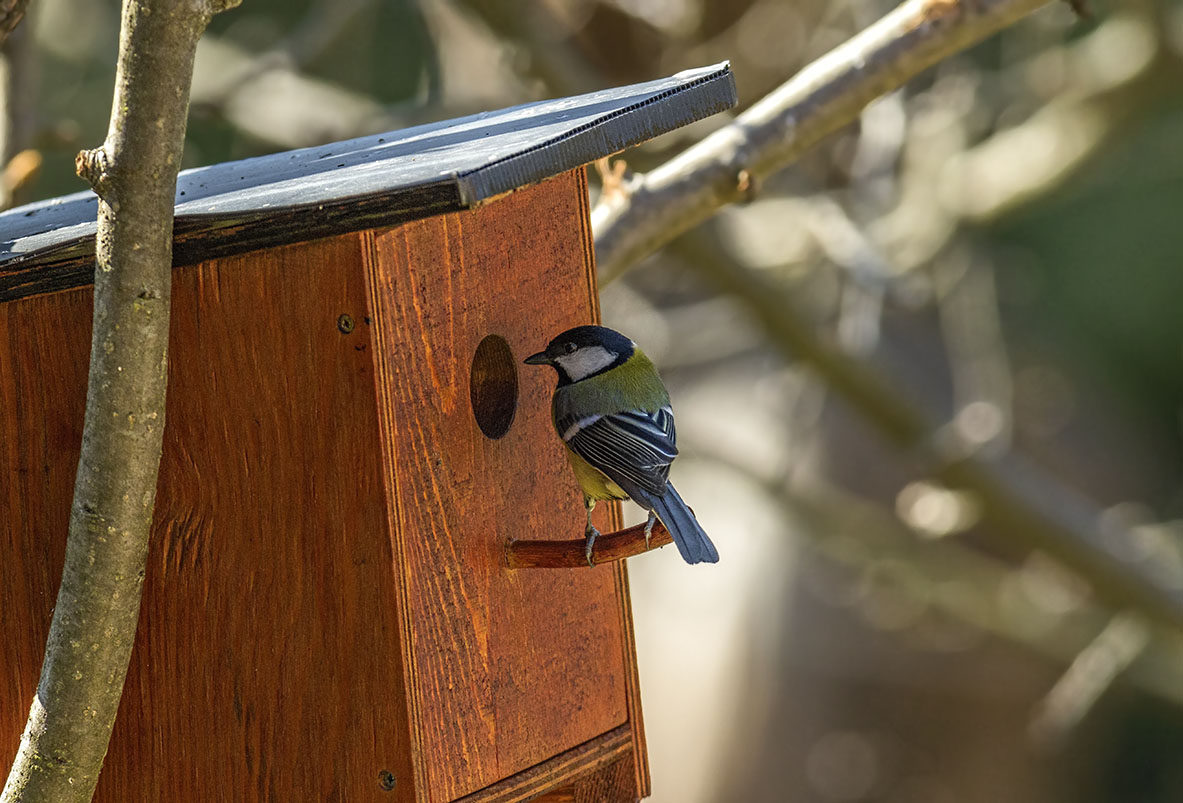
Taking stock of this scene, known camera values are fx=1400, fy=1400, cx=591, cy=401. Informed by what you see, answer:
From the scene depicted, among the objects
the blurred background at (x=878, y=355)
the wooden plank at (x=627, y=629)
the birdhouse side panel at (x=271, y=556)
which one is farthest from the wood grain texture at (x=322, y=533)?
the blurred background at (x=878, y=355)

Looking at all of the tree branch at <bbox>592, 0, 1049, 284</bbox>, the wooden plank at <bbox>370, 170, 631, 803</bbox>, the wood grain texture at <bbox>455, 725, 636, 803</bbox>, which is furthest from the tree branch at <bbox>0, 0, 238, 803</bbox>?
the tree branch at <bbox>592, 0, 1049, 284</bbox>

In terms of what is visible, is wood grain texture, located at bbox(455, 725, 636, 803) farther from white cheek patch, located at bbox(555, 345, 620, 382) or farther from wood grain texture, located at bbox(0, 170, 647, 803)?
white cheek patch, located at bbox(555, 345, 620, 382)

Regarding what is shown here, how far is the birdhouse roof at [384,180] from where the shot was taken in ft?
5.02

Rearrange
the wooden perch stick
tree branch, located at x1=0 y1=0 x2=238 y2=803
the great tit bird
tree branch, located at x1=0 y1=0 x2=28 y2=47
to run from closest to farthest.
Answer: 1. tree branch, located at x1=0 y1=0 x2=238 y2=803
2. the wooden perch stick
3. the great tit bird
4. tree branch, located at x1=0 y1=0 x2=28 y2=47

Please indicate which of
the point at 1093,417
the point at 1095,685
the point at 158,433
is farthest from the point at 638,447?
the point at 1093,417

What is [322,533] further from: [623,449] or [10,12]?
[10,12]

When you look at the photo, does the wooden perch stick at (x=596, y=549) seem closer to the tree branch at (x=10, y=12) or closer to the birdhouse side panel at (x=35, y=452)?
the birdhouse side panel at (x=35, y=452)

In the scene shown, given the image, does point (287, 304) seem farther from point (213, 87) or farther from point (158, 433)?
point (213, 87)

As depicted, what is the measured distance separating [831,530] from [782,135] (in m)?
1.99

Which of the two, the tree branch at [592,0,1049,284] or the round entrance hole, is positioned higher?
the tree branch at [592,0,1049,284]

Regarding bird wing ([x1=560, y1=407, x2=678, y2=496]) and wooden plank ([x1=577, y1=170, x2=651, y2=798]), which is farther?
wooden plank ([x1=577, y1=170, x2=651, y2=798])

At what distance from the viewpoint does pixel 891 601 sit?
532cm

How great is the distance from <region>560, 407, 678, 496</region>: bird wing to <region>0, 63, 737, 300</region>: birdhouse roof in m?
0.43

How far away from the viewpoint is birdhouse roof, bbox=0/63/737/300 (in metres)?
1.53
